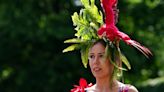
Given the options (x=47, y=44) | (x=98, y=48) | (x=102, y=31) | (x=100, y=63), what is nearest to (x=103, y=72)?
(x=100, y=63)

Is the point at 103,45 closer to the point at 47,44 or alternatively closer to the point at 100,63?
the point at 100,63

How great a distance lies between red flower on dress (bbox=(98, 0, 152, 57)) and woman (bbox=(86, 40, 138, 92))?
0.32 ft

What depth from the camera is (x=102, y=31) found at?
6586 mm

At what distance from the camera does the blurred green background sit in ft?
63.0

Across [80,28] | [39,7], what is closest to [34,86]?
[39,7]

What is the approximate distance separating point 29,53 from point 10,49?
1.84 ft

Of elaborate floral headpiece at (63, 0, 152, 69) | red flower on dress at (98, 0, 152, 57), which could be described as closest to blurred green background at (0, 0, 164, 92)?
elaborate floral headpiece at (63, 0, 152, 69)

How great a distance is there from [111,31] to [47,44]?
1337 centimetres

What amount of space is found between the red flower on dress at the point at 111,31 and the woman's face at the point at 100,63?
122mm

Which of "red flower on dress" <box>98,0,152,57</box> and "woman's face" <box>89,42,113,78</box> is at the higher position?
"red flower on dress" <box>98,0,152,57</box>

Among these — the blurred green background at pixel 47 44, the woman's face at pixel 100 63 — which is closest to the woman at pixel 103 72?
the woman's face at pixel 100 63

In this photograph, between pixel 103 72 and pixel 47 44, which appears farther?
pixel 47 44

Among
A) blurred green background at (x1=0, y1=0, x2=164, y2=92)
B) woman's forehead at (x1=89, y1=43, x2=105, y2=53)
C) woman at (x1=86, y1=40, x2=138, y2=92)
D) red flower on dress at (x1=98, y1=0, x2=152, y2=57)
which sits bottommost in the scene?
woman at (x1=86, y1=40, x2=138, y2=92)

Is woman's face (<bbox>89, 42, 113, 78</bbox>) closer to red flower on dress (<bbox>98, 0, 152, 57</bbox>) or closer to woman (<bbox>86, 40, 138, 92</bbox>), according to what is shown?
woman (<bbox>86, 40, 138, 92</bbox>)
